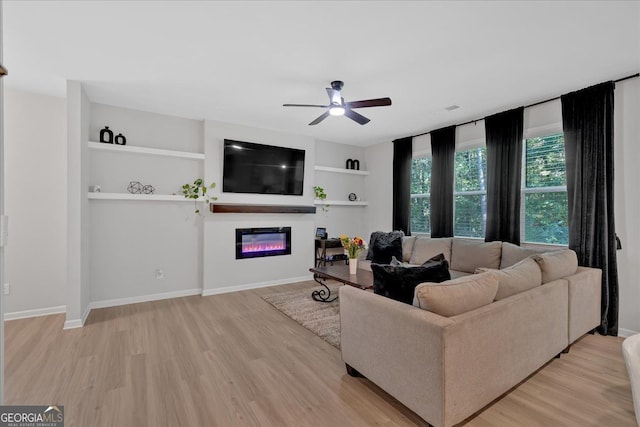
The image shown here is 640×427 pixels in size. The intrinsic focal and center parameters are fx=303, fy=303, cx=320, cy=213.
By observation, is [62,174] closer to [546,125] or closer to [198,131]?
[198,131]

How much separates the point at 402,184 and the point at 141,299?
464 cm

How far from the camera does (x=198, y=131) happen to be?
4.77 m

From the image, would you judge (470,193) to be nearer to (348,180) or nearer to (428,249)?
(428,249)

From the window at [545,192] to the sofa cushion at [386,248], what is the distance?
5.52 ft

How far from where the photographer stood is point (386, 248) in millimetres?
4812

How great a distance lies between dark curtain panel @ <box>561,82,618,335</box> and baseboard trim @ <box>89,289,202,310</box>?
507 cm

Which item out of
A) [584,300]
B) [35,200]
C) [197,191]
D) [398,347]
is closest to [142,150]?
[197,191]

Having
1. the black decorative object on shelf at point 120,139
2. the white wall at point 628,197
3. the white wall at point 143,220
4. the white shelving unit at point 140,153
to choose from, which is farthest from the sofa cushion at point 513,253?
the black decorative object on shelf at point 120,139

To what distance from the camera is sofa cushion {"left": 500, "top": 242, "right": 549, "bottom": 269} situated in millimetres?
3568

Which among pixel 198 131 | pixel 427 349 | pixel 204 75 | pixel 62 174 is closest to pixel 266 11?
pixel 204 75

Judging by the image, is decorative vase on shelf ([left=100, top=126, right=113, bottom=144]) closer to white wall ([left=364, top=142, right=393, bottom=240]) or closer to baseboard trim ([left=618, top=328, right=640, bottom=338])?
white wall ([left=364, top=142, right=393, bottom=240])

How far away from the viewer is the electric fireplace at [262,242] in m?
4.97

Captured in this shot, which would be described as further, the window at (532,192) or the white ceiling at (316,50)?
the window at (532,192)

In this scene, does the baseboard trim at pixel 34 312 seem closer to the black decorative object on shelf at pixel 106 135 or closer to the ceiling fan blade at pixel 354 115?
the black decorative object on shelf at pixel 106 135
